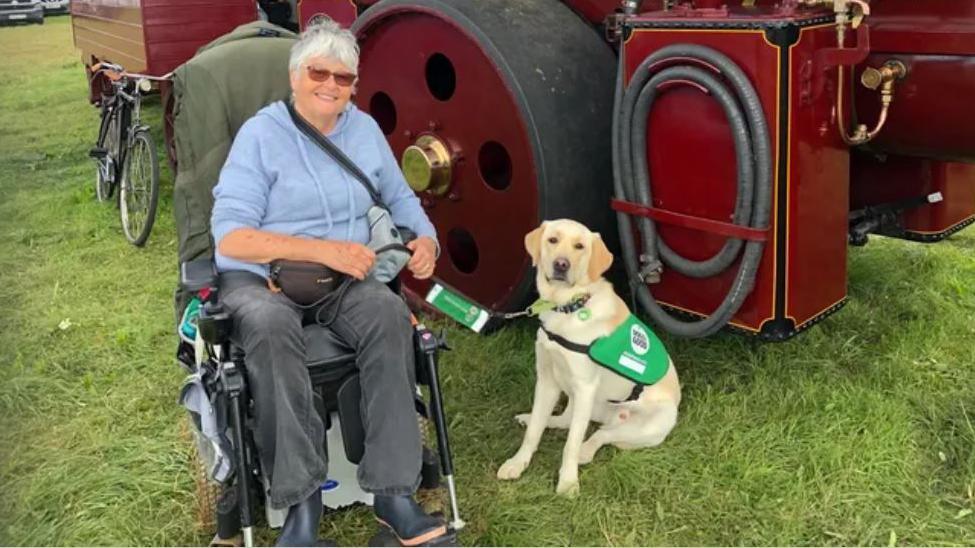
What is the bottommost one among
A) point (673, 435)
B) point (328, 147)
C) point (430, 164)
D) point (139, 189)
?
point (673, 435)

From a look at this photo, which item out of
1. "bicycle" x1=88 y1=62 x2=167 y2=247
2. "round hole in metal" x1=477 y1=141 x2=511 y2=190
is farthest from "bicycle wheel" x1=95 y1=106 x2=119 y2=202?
"round hole in metal" x1=477 y1=141 x2=511 y2=190

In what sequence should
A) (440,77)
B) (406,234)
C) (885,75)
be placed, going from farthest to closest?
(440,77) < (406,234) < (885,75)

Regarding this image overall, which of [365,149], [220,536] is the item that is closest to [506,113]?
[365,149]

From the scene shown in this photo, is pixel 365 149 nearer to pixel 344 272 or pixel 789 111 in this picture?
pixel 344 272

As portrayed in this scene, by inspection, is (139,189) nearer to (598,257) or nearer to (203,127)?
(203,127)

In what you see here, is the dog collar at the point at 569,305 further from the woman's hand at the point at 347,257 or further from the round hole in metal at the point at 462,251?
the round hole in metal at the point at 462,251

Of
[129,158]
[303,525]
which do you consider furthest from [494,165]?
[129,158]

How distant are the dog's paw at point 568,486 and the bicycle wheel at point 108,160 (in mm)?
4492

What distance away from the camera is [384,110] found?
4195 millimetres

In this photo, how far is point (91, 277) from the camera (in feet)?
16.5

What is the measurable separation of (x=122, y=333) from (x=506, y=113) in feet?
6.31

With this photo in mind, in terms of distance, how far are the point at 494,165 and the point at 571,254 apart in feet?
3.23

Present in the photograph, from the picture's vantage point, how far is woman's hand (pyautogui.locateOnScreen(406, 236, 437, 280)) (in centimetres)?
279

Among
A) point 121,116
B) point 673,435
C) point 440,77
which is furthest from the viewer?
point 121,116
